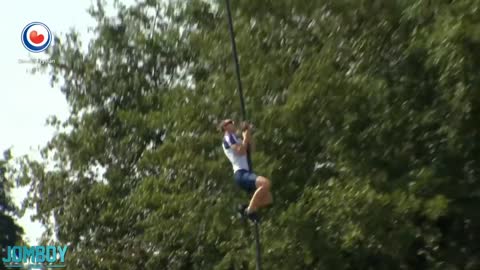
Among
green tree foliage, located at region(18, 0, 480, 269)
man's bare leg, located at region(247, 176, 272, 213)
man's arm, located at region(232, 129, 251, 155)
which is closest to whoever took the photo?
man's arm, located at region(232, 129, 251, 155)

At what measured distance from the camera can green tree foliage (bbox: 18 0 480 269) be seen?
14.3 metres

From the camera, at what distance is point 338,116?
14.9 metres

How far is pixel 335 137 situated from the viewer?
48.5 feet

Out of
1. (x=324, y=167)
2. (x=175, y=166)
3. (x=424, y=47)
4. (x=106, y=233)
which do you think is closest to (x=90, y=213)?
(x=106, y=233)

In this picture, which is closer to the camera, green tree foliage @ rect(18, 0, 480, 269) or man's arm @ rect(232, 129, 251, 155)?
man's arm @ rect(232, 129, 251, 155)

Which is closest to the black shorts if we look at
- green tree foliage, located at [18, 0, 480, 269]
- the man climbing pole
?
the man climbing pole

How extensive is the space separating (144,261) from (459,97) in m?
7.78

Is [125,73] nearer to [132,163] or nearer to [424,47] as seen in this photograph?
[132,163]

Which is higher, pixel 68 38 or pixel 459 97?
pixel 68 38

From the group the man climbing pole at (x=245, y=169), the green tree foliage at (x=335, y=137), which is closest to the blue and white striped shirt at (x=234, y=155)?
the man climbing pole at (x=245, y=169)

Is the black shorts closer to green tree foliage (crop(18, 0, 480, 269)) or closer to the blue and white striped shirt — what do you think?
the blue and white striped shirt

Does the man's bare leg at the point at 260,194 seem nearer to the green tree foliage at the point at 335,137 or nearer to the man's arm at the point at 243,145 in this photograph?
the man's arm at the point at 243,145

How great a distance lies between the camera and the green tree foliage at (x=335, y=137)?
46.9 feet

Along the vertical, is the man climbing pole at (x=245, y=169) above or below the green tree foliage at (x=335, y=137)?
below
